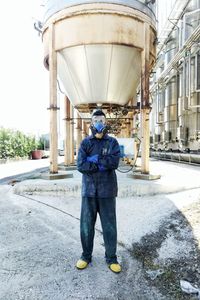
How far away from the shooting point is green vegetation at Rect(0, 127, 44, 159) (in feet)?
66.5

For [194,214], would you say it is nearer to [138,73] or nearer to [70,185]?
[70,185]

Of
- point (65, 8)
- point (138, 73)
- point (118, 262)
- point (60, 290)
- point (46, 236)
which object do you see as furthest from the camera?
point (138, 73)

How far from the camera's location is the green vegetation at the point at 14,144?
20266 mm

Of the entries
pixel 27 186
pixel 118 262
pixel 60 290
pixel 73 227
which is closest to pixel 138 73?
pixel 27 186

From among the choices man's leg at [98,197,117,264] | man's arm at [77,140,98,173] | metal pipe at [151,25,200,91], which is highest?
metal pipe at [151,25,200,91]

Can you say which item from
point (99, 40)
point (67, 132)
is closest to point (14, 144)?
point (67, 132)

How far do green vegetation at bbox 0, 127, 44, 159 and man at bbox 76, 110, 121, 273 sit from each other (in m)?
18.8

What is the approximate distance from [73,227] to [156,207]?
49.0 inches

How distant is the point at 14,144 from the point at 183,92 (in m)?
15.2

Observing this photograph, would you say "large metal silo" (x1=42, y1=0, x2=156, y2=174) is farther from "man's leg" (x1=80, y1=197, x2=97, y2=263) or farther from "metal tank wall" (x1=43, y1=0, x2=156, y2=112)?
"man's leg" (x1=80, y1=197, x2=97, y2=263)

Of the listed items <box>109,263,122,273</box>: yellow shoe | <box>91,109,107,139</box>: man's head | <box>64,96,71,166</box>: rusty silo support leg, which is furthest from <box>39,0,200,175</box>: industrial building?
<box>109,263,122,273</box>: yellow shoe

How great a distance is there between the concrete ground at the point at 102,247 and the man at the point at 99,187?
192 mm

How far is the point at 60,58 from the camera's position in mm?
5512

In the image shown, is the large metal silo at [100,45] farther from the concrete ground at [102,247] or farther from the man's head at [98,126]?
the man's head at [98,126]
